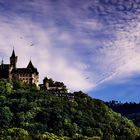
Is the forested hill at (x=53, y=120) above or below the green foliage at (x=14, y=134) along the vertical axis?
above

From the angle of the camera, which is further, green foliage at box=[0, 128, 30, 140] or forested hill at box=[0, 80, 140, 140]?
forested hill at box=[0, 80, 140, 140]

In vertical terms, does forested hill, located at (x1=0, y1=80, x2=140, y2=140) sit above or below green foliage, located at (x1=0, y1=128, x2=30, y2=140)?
above

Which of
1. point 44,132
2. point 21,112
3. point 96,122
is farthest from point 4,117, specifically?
point 96,122

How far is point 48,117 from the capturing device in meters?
186

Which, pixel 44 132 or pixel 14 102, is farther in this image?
pixel 14 102

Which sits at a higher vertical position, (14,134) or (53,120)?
(53,120)

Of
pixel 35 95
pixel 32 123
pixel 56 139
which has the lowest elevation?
pixel 56 139

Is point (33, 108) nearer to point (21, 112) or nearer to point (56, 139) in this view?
point (21, 112)

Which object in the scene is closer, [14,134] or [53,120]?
[14,134]

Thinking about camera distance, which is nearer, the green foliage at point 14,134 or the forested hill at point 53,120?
the green foliage at point 14,134

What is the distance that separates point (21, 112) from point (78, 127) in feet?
69.2

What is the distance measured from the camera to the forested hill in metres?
176

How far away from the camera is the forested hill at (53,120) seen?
578 feet

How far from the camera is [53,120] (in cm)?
18562
